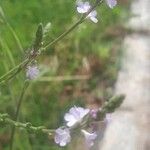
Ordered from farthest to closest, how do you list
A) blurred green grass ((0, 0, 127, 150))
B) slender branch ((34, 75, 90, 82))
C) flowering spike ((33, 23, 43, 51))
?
slender branch ((34, 75, 90, 82)) < blurred green grass ((0, 0, 127, 150)) < flowering spike ((33, 23, 43, 51))

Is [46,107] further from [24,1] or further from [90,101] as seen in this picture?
[24,1]

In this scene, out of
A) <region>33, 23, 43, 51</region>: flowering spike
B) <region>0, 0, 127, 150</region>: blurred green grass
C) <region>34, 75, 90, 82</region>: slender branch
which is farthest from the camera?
<region>34, 75, 90, 82</region>: slender branch

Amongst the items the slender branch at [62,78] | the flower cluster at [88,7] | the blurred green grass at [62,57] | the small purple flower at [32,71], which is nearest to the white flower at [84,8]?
the flower cluster at [88,7]

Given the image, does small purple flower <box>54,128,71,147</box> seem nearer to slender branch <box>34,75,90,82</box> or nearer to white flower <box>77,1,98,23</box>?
white flower <box>77,1,98,23</box>

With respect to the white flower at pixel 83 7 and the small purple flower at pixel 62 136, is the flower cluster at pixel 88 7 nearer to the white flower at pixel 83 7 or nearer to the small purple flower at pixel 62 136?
the white flower at pixel 83 7

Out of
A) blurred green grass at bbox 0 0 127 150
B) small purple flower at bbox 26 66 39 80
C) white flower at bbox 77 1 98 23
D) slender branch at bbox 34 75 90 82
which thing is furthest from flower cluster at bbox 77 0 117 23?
slender branch at bbox 34 75 90 82

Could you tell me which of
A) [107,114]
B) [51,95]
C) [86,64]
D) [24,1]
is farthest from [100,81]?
[107,114]
